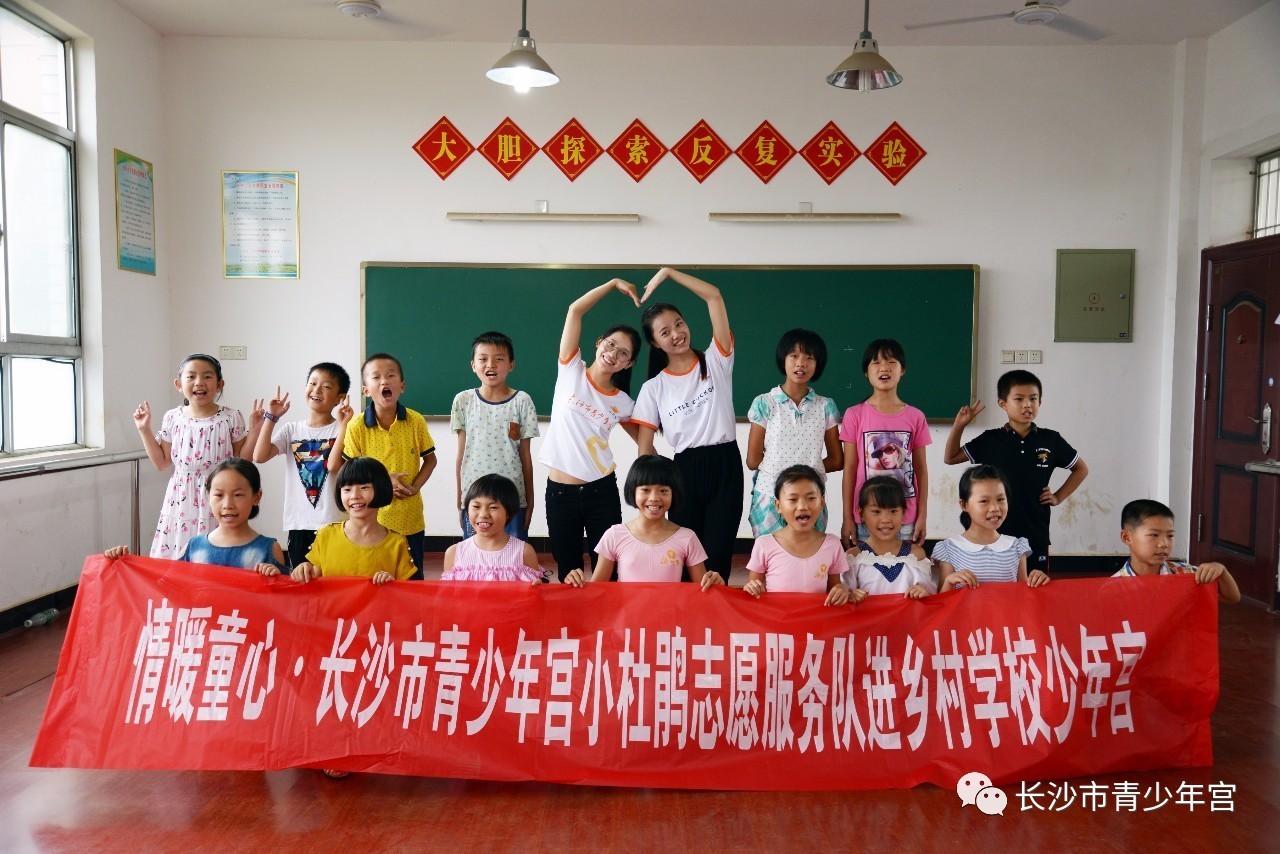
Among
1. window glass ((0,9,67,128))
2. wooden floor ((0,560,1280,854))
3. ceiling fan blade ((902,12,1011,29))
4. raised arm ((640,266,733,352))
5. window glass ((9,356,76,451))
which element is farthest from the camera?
ceiling fan blade ((902,12,1011,29))

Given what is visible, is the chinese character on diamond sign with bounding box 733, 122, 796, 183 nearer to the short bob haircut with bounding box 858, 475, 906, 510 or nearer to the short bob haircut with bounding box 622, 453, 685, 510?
the short bob haircut with bounding box 858, 475, 906, 510

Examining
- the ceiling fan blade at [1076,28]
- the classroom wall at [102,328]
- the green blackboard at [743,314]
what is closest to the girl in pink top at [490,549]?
the classroom wall at [102,328]

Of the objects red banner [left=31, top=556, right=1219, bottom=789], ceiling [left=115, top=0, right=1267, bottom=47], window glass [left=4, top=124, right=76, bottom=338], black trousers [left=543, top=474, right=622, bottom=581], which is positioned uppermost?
ceiling [left=115, top=0, right=1267, bottom=47]

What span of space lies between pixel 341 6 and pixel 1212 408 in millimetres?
5203

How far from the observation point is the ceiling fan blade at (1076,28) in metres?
4.79

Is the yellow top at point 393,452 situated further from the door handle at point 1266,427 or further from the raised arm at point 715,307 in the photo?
the door handle at point 1266,427

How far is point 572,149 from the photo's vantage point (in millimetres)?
5230

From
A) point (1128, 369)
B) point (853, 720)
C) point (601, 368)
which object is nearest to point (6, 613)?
point (601, 368)

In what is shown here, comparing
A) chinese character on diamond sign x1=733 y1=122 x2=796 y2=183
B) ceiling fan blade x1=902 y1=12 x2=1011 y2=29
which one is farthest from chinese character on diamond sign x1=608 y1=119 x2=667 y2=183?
ceiling fan blade x1=902 y1=12 x2=1011 y2=29

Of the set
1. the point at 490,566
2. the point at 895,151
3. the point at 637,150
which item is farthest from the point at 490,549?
the point at 895,151

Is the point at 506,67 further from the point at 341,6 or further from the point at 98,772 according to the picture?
the point at 98,772

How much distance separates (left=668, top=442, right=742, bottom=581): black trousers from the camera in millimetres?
2891

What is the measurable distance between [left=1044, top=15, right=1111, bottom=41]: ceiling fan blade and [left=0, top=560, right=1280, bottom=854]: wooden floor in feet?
12.9

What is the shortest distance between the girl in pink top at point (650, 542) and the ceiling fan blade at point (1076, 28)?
12.7ft
